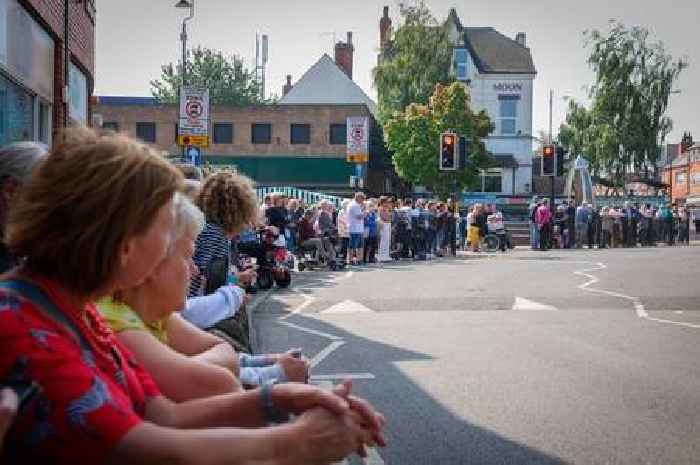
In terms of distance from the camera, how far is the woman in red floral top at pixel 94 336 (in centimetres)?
208

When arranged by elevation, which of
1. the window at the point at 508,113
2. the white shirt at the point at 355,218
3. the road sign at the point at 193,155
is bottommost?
the white shirt at the point at 355,218

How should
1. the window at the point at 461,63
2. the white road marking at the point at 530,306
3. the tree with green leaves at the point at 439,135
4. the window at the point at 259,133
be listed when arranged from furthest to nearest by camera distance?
the window at the point at 461,63 < the window at the point at 259,133 < the tree with green leaves at the point at 439,135 < the white road marking at the point at 530,306

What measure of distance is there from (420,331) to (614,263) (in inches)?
692

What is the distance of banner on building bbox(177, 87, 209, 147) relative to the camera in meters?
21.2

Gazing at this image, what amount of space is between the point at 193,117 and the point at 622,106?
55.1m

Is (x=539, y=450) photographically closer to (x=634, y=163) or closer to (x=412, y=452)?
(x=412, y=452)

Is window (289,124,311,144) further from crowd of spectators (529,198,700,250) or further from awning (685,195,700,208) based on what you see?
awning (685,195,700,208)

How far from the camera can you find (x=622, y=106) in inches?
2825

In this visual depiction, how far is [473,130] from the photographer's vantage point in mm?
63094

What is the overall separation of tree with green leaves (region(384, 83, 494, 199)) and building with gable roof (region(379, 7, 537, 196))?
759 centimetres

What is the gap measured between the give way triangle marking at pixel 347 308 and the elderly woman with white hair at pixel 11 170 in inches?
454

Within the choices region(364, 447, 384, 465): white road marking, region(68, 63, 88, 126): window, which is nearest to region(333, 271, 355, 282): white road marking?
region(68, 63, 88, 126): window

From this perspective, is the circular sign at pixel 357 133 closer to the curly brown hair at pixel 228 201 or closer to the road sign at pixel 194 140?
the road sign at pixel 194 140

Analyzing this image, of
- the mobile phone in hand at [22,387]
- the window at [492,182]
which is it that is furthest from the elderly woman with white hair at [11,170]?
the window at [492,182]
